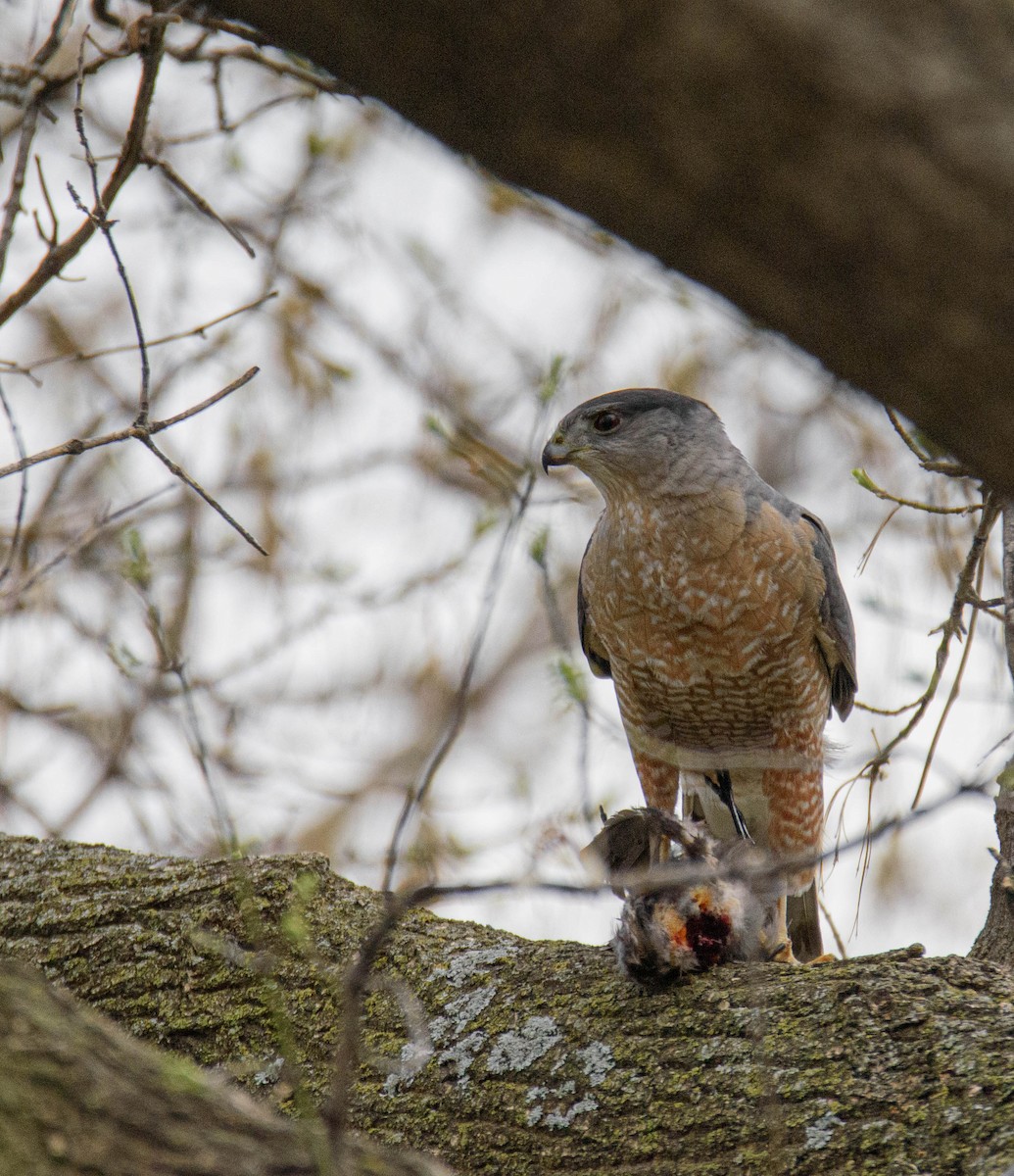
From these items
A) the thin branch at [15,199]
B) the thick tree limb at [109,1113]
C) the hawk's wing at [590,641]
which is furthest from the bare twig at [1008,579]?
the thin branch at [15,199]

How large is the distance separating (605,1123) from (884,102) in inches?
87.4

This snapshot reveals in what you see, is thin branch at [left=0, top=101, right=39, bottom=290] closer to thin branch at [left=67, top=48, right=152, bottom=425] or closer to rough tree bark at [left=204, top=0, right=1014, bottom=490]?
thin branch at [left=67, top=48, right=152, bottom=425]

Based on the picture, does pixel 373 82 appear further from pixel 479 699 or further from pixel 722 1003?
pixel 479 699

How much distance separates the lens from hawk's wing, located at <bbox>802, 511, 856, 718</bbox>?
15.7 ft

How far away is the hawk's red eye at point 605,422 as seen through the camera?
5.10m

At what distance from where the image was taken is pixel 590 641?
5.43 metres

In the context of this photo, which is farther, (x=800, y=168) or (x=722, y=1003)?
(x=722, y=1003)

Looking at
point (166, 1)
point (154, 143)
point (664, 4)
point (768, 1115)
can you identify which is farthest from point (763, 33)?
point (154, 143)

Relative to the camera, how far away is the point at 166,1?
354 cm

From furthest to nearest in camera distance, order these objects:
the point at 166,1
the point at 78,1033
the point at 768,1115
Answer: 1. the point at 166,1
2. the point at 768,1115
3. the point at 78,1033

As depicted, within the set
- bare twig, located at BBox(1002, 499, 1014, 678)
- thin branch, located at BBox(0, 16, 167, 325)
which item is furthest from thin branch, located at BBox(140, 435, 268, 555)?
bare twig, located at BBox(1002, 499, 1014, 678)

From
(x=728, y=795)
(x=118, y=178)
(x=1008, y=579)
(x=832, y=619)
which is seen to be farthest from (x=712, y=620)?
(x=118, y=178)

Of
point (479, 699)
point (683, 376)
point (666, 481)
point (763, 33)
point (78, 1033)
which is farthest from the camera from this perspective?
point (479, 699)

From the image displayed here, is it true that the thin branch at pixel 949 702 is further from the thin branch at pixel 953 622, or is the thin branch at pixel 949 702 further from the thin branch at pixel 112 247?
the thin branch at pixel 112 247
